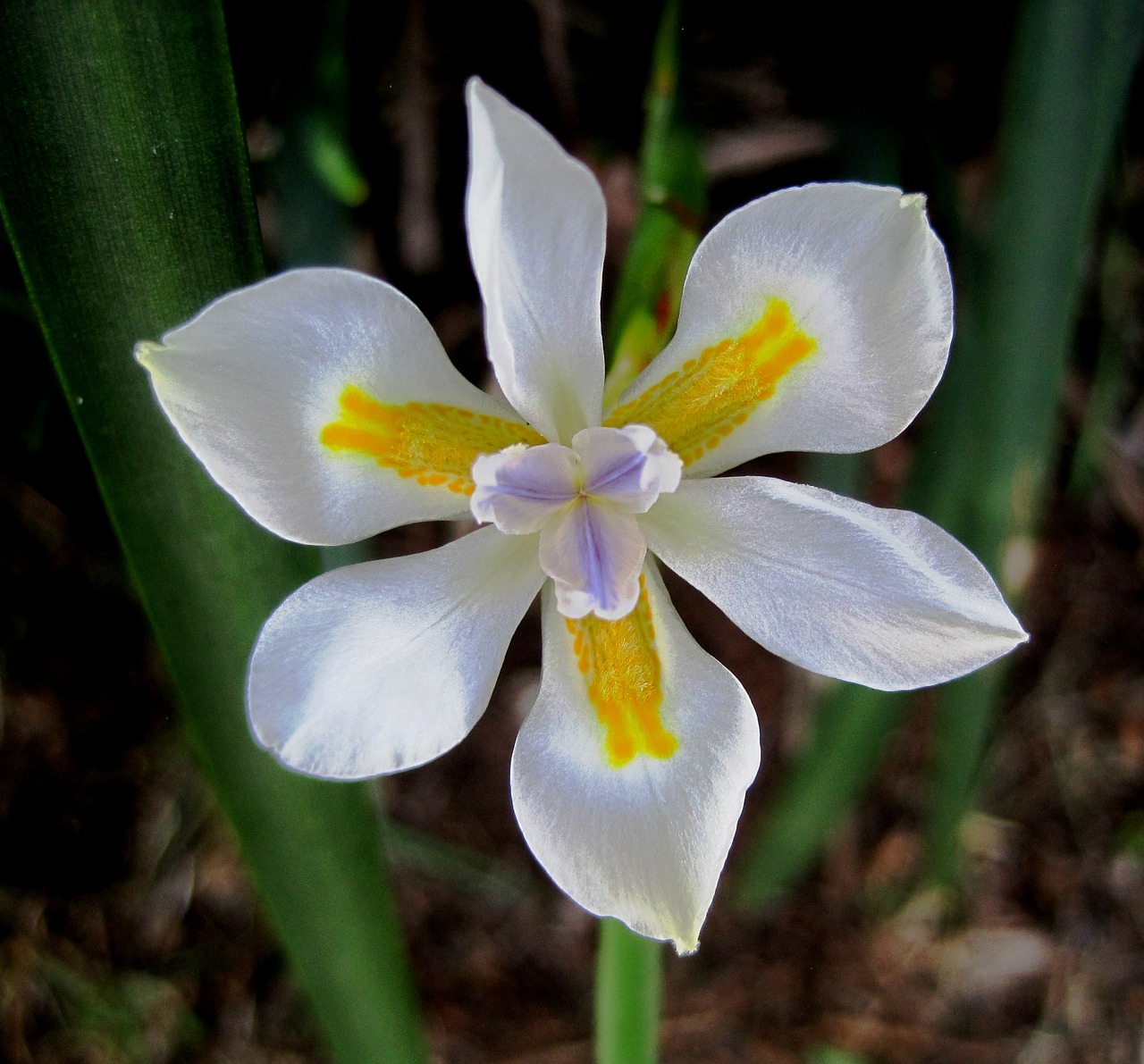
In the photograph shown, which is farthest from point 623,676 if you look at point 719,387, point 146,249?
point 146,249

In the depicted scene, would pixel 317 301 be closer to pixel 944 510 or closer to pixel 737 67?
pixel 944 510

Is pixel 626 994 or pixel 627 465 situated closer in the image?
pixel 627 465

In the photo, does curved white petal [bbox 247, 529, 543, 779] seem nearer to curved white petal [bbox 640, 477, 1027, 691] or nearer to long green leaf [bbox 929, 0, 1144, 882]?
curved white petal [bbox 640, 477, 1027, 691]

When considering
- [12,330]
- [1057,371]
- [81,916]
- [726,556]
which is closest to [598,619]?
[726,556]

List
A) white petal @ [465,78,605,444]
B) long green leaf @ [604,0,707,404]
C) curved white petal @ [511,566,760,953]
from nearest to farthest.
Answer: white petal @ [465,78,605,444] < curved white petal @ [511,566,760,953] < long green leaf @ [604,0,707,404]

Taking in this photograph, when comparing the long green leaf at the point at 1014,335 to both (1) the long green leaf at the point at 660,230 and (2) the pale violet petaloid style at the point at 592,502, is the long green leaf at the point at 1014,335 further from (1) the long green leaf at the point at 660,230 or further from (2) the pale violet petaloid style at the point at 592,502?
(2) the pale violet petaloid style at the point at 592,502

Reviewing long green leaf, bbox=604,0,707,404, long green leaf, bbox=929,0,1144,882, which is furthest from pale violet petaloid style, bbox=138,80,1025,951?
long green leaf, bbox=929,0,1144,882

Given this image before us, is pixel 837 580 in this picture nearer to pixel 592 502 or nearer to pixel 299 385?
pixel 592 502
